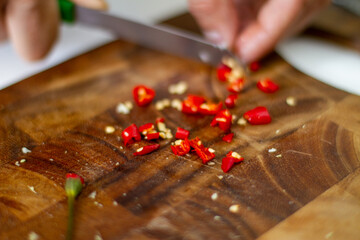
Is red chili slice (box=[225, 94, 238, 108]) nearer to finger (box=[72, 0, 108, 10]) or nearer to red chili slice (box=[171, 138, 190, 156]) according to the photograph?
red chili slice (box=[171, 138, 190, 156])

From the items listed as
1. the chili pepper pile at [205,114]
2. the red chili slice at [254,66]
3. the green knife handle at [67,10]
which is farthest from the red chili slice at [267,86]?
the green knife handle at [67,10]

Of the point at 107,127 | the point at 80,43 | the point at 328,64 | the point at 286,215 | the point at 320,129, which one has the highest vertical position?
the point at 80,43

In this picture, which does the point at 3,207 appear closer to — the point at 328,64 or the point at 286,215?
the point at 286,215

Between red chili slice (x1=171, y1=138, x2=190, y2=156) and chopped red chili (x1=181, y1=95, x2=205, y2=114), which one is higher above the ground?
chopped red chili (x1=181, y1=95, x2=205, y2=114)

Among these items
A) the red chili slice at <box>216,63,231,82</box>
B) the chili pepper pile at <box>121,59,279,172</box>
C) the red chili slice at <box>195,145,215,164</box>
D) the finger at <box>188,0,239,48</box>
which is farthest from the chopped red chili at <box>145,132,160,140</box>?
the finger at <box>188,0,239,48</box>

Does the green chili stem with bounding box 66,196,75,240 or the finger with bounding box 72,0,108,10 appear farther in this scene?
the finger with bounding box 72,0,108,10

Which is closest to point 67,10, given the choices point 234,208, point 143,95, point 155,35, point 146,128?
point 155,35

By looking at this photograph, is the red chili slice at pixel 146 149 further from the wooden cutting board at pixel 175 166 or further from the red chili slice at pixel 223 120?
the red chili slice at pixel 223 120

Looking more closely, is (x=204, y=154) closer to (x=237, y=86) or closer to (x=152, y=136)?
(x=152, y=136)

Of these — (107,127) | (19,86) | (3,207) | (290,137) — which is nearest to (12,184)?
(3,207)
